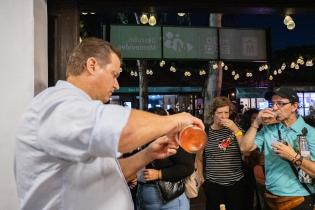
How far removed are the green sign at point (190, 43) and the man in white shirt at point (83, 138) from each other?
5545mm

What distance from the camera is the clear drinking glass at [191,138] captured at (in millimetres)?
1534

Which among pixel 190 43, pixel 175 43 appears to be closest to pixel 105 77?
pixel 175 43

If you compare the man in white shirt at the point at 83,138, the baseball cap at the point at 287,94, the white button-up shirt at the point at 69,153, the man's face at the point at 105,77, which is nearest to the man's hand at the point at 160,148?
the man in white shirt at the point at 83,138

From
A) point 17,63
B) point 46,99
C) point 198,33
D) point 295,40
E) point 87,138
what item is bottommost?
point 87,138

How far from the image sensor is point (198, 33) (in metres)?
7.69

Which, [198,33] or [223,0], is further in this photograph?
[198,33]

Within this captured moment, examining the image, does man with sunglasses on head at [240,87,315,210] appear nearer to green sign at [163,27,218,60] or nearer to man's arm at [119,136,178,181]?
man's arm at [119,136,178,181]

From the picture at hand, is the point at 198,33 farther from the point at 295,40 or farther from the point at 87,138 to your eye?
the point at 295,40

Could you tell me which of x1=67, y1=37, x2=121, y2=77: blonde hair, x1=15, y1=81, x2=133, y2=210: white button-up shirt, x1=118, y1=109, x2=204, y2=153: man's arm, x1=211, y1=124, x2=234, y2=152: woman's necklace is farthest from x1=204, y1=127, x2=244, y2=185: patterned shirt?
x1=118, y1=109, x2=204, y2=153: man's arm

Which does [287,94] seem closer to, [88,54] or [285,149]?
[285,149]

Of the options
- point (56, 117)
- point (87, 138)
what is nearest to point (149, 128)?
point (87, 138)

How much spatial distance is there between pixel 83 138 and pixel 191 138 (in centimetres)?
47

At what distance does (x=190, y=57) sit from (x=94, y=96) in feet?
19.5

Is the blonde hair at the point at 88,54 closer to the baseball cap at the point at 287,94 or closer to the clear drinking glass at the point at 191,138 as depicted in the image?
the clear drinking glass at the point at 191,138
